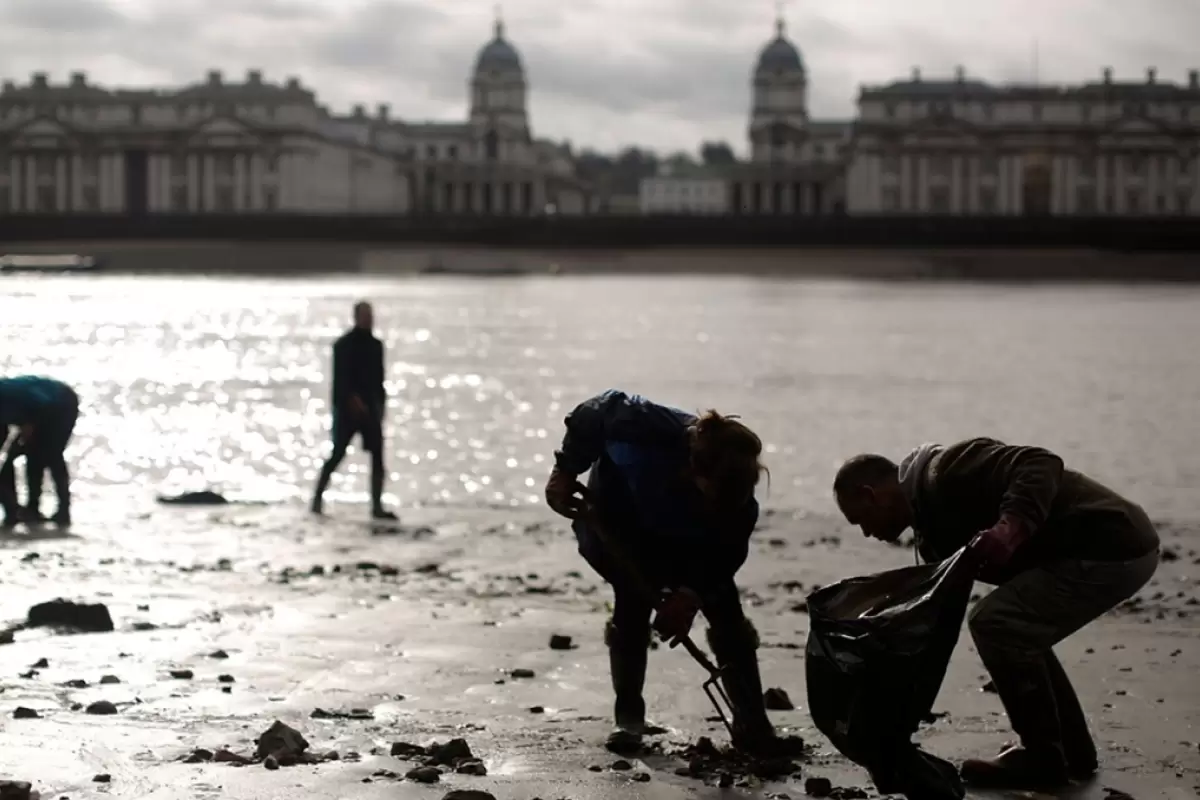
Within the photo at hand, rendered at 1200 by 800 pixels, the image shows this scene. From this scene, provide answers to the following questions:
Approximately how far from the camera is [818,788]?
7090mm

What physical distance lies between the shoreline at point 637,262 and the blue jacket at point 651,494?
8600cm

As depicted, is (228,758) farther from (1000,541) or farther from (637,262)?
(637,262)

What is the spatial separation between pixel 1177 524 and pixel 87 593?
9.04 meters

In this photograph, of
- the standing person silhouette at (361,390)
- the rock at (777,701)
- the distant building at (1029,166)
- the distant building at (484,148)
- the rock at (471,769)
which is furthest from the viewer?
the distant building at (484,148)

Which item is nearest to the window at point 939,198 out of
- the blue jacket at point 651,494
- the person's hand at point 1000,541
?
the blue jacket at point 651,494

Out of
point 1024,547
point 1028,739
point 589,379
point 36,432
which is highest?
point 1024,547

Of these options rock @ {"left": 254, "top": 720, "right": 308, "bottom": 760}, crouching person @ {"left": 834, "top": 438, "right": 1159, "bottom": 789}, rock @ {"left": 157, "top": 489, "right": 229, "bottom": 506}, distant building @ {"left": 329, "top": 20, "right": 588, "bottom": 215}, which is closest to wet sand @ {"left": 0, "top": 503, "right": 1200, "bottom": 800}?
rock @ {"left": 254, "top": 720, "right": 308, "bottom": 760}

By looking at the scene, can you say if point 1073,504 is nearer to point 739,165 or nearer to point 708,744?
point 708,744

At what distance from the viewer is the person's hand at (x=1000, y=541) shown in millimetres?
6410

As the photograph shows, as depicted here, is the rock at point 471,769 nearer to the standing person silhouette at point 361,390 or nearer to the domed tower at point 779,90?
the standing person silhouette at point 361,390

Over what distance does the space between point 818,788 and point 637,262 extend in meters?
98.9

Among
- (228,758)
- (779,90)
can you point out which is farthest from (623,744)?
(779,90)

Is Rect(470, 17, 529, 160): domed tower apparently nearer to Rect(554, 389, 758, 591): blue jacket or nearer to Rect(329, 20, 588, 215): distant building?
Rect(329, 20, 588, 215): distant building

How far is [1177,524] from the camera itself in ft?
54.0
